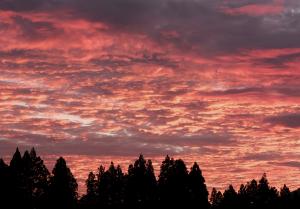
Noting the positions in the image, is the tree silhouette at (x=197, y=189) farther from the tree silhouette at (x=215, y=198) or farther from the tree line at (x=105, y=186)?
the tree silhouette at (x=215, y=198)

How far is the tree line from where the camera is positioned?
107 meters

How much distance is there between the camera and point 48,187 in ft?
385

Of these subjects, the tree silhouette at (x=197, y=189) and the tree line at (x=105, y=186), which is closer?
the tree line at (x=105, y=186)

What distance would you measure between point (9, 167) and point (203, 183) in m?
38.0

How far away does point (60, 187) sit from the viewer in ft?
393

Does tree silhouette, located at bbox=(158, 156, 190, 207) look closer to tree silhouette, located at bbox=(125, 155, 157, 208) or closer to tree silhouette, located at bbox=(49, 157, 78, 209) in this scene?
tree silhouette, located at bbox=(125, 155, 157, 208)

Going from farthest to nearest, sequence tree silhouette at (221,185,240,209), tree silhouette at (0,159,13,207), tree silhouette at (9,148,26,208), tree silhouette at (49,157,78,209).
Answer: tree silhouette at (221,185,240,209), tree silhouette at (49,157,78,209), tree silhouette at (9,148,26,208), tree silhouette at (0,159,13,207)

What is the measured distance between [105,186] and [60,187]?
64.5ft

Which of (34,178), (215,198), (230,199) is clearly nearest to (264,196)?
(230,199)

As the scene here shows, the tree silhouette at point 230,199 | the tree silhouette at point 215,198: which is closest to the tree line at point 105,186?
the tree silhouette at point 230,199

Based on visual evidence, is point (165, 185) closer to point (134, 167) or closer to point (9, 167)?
point (134, 167)

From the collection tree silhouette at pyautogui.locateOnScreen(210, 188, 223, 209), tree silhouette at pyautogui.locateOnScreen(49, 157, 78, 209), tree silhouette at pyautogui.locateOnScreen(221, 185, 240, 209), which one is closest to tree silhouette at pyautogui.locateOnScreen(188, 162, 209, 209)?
tree silhouette at pyautogui.locateOnScreen(49, 157, 78, 209)

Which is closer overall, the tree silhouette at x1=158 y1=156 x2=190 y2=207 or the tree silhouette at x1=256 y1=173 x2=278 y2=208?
the tree silhouette at x1=158 y1=156 x2=190 y2=207

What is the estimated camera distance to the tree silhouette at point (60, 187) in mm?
118812
